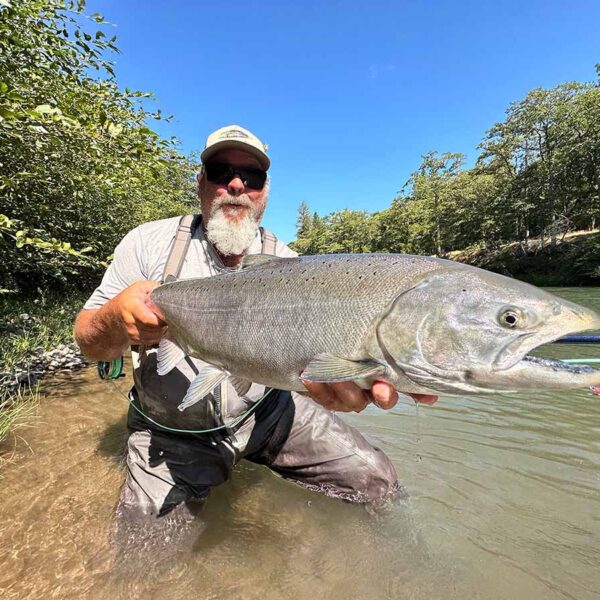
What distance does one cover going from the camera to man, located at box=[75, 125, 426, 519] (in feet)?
10.1

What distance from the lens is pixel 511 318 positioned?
64.9 inches

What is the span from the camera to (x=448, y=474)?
418 cm

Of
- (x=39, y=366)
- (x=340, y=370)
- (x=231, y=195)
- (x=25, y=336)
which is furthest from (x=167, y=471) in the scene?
(x=25, y=336)

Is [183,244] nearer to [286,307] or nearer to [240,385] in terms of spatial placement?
[240,385]

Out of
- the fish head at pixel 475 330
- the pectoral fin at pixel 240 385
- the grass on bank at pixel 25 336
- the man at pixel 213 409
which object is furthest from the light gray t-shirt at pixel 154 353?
the grass on bank at pixel 25 336

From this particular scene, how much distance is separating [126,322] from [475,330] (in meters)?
1.99

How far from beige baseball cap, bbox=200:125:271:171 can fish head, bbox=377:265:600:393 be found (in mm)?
2226

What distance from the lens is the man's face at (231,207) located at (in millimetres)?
3369

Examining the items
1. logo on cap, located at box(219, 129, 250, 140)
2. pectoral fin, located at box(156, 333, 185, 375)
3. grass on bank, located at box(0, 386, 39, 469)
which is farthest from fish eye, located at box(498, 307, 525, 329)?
grass on bank, located at box(0, 386, 39, 469)

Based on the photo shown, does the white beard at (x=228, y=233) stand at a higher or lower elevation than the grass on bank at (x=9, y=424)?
higher

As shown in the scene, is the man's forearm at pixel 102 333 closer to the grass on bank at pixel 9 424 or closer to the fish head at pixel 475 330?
the fish head at pixel 475 330

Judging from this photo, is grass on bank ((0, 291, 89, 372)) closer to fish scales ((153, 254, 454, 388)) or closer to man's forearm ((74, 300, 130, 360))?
man's forearm ((74, 300, 130, 360))

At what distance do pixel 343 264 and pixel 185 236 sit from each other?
1.78 meters

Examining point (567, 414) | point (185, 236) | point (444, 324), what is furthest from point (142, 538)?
point (567, 414)
